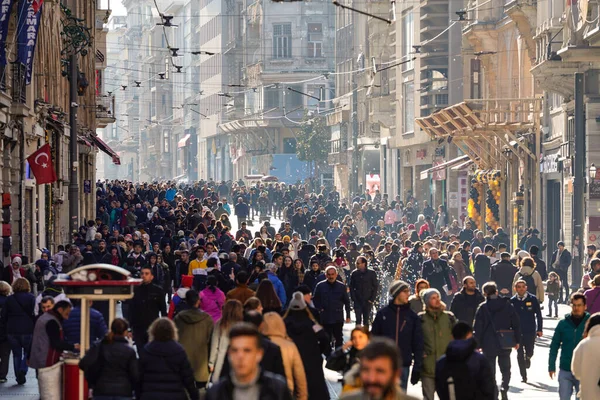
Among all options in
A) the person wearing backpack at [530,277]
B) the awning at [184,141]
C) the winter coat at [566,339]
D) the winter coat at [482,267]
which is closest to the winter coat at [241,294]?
the winter coat at [566,339]

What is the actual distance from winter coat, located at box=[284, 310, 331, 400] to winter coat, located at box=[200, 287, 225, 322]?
2866 millimetres

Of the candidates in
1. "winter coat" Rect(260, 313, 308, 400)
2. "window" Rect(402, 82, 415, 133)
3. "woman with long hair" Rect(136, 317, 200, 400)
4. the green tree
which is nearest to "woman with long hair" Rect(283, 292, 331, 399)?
"winter coat" Rect(260, 313, 308, 400)

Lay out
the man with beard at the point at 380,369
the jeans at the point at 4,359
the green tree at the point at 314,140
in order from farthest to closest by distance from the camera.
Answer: the green tree at the point at 314,140 < the jeans at the point at 4,359 < the man with beard at the point at 380,369

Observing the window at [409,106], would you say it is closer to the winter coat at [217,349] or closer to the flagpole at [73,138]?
the flagpole at [73,138]

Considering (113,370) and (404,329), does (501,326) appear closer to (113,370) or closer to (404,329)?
(404,329)

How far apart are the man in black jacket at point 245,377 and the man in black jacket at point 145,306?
10245mm

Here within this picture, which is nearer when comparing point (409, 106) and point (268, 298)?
point (268, 298)

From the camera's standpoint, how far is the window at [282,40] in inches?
4284

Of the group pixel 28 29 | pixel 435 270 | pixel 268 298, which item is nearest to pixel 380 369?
pixel 268 298

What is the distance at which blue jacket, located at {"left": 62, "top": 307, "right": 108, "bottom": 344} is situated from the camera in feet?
48.0

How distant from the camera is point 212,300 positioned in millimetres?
17188

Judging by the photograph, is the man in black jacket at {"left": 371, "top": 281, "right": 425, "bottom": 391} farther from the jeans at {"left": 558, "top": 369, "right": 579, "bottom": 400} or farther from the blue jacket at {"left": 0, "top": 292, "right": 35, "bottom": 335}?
the blue jacket at {"left": 0, "top": 292, "right": 35, "bottom": 335}

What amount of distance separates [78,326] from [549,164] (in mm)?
28987

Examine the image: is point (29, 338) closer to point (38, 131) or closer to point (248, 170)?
point (38, 131)
